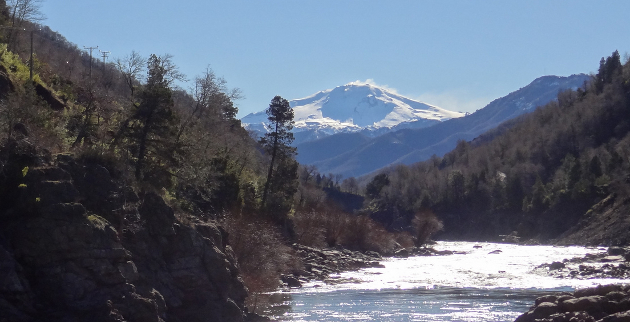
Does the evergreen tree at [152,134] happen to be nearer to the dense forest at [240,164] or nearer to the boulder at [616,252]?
the dense forest at [240,164]

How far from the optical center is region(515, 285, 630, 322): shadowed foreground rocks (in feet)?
78.1

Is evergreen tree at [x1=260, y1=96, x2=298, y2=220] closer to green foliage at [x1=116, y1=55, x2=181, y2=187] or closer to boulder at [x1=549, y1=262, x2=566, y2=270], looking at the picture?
boulder at [x1=549, y1=262, x2=566, y2=270]

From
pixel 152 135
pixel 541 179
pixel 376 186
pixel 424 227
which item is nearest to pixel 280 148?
pixel 152 135

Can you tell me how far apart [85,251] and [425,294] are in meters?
28.8

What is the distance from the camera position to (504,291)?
1833 inches

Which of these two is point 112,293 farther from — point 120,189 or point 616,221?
point 616,221

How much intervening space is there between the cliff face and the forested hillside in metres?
72.9

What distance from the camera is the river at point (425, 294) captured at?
3656cm

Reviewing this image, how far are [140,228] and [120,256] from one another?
11.7 feet

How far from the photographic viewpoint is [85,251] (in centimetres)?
2341

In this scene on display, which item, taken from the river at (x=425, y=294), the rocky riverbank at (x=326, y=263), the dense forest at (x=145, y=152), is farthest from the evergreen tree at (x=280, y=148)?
the river at (x=425, y=294)

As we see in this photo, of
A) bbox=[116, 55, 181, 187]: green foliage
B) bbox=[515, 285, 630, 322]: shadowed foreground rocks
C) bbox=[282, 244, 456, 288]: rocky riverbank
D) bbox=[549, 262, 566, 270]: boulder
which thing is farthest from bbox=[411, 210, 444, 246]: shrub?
bbox=[515, 285, 630, 322]: shadowed foreground rocks

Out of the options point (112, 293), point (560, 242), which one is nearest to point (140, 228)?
point (112, 293)

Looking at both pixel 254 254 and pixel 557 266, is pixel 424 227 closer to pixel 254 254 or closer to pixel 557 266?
pixel 557 266
